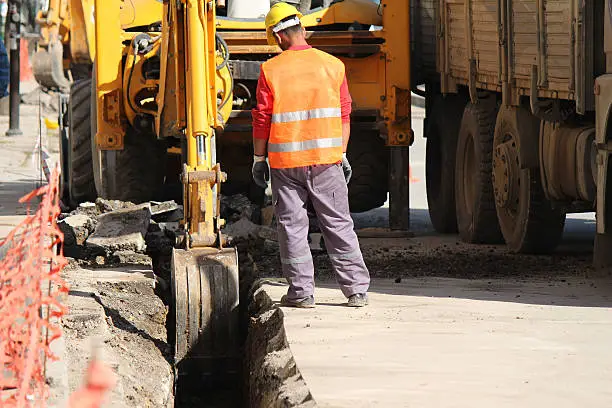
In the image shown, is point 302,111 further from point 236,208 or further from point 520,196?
point 236,208

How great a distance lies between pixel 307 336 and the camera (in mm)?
7723

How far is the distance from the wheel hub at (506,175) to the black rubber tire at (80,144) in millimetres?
4402

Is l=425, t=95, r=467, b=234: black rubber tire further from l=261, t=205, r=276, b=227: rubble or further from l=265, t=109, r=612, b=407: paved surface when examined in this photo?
l=265, t=109, r=612, b=407: paved surface

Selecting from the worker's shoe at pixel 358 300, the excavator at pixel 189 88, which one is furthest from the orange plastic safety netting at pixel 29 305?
the excavator at pixel 189 88

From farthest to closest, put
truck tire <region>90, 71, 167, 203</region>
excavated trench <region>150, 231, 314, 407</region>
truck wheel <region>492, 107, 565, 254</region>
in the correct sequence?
truck tire <region>90, 71, 167, 203</region> → truck wheel <region>492, 107, 565, 254</region> → excavated trench <region>150, 231, 314, 407</region>

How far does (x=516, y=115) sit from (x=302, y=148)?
11.5 ft

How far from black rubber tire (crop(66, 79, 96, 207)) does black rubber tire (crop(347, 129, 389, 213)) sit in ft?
8.64

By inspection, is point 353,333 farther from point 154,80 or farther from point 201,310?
point 154,80

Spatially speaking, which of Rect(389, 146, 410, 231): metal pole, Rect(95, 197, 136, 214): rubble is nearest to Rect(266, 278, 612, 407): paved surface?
Rect(95, 197, 136, 214): rubble

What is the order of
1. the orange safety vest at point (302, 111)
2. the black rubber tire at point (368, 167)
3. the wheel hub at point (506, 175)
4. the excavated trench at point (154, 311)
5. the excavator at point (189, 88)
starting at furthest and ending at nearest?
the black rubber tire at point (368, 167)
the wheel hub at point (506, 175)
the excavator at point (189, 88)
the orange safety vest at point (302, 111)
the excavated trench at point (154, 311)

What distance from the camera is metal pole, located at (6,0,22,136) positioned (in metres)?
23.6

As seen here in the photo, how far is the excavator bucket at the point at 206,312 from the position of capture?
8.83 metres

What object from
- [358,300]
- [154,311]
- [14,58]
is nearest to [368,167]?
[154,311]

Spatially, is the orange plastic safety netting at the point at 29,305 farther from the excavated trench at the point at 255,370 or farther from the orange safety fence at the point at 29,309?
the excavated trench at the point at 255,370
